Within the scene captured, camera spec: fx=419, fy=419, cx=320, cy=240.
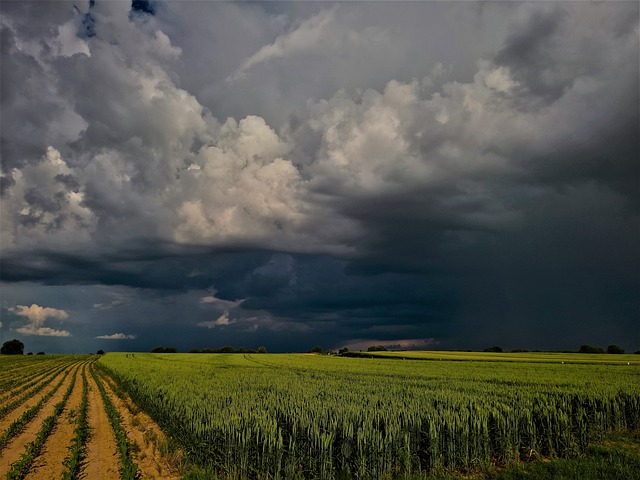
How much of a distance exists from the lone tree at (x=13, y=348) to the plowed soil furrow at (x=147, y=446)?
20458 centimetres

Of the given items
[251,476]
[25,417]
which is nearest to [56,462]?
[251,476]

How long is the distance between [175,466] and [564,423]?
15.3 m

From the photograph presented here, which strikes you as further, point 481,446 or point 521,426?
point 521,426

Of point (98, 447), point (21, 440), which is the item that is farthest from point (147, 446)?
point (21, 440)

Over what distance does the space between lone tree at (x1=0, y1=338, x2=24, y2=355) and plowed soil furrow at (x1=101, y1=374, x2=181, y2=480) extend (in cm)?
20458

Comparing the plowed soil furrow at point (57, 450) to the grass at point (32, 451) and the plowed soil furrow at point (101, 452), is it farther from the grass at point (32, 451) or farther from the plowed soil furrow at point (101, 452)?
the plowed soil furrow at point (101, 452)

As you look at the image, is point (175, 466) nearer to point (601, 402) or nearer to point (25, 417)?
point (25, 417)

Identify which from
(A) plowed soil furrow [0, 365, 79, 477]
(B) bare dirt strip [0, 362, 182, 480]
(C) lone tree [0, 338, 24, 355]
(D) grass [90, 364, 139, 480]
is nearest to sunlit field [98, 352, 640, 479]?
(B) bare dirt strip [0, 362, 182, 480]

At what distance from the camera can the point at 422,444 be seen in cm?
1428

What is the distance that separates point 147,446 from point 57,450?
11.7 ft

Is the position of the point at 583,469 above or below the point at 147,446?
above

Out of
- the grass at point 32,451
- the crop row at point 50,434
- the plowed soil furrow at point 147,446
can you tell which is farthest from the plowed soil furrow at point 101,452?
the grass at point 32,451

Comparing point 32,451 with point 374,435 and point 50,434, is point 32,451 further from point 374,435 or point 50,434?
point 374,435

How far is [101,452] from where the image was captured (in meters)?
16.8
